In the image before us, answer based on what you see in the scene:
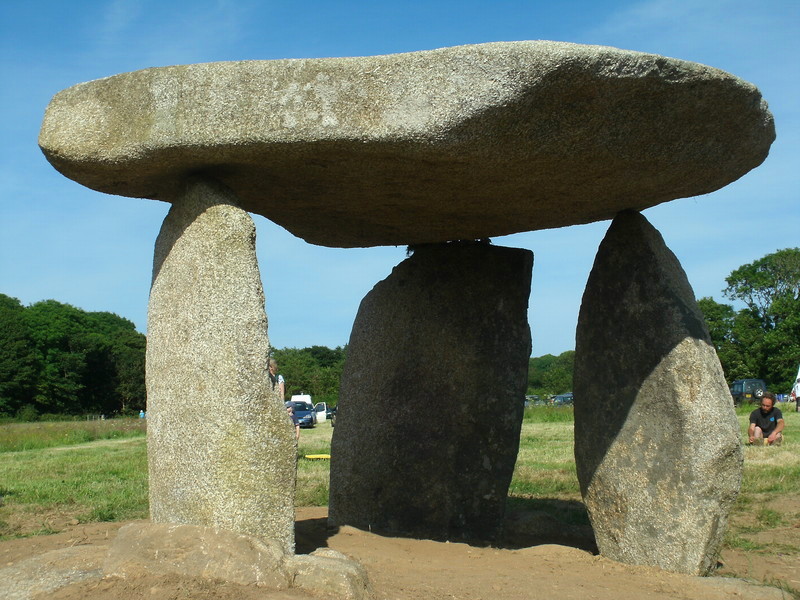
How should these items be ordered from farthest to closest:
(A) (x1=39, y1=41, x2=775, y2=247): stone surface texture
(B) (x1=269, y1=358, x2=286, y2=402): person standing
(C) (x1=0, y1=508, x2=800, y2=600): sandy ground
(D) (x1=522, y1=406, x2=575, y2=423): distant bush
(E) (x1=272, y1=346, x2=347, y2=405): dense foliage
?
(E) (x1=272, y1=346, x2=347, y2=405): dense foliage, (D) (x1=522, y1=406, x2=575, y2=423): distant bush, (B) (x1=269, y1=358, x2=286, y2=402): person standing, (A) (x1=39, y1=41, x2=775, y2=247): stone surface texture, (C) (x1=0, y1=508, x2=800, y2=600): sandy ground

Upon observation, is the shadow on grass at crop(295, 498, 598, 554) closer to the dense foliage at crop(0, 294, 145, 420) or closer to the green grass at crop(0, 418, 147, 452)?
the green grass at crop(0, 418, 147, 452)

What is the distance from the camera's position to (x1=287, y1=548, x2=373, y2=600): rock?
14.0 feet

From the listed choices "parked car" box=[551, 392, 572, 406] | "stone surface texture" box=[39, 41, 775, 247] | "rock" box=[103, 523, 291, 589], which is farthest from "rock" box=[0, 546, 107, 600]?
"parked car" box=[551, 392, 572, 406]

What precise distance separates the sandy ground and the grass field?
2.95ft

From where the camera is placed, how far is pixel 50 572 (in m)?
4.41

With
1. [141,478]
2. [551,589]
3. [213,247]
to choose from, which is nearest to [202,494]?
[213,247]

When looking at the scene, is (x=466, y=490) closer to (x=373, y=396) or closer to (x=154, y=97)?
(x=373, y=396)

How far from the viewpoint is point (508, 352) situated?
7465 mm

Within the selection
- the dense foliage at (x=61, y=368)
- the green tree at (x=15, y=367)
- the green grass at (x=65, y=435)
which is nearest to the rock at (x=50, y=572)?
the green grass at (x=65, y=435)

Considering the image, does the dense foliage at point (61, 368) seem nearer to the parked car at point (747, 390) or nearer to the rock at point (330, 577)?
the parked car at point (747, 390)

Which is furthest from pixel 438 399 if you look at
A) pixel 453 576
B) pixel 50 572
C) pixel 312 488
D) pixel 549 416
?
pixel 549 416

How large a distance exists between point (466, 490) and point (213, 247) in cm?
339

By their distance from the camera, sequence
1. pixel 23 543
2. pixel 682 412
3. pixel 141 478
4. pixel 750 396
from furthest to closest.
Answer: pixel 750 396 < pixel 141 478 < pixel 23 543 < pixel 682 412

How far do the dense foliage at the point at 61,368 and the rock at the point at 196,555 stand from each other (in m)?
40.3
